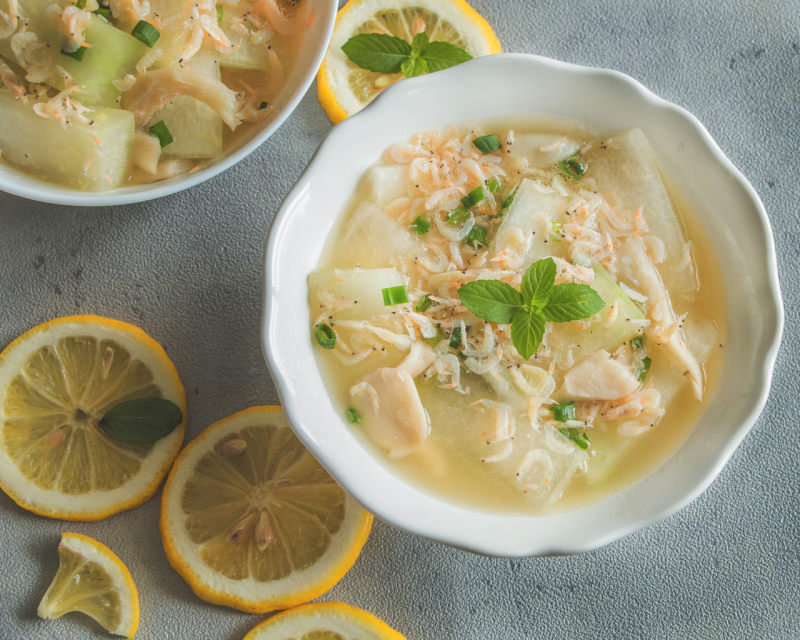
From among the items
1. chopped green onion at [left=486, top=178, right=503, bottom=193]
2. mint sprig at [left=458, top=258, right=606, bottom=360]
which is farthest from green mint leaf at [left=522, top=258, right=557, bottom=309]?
chopped green onion at [left=486, top=178, right=503, bottom=193]

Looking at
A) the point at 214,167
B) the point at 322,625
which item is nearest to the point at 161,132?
the point at 214,167

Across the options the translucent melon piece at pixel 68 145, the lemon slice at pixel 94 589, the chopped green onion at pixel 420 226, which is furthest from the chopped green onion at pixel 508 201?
the lemon slice at pixel 94 589

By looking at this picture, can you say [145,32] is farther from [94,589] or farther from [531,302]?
[94,589]

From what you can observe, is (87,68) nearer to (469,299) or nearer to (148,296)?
(148,296)

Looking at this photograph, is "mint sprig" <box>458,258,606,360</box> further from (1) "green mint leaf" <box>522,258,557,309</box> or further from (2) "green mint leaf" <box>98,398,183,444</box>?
(2) "green mint leaf" <box>98,398,183,444</box>

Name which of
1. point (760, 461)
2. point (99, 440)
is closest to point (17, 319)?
point (99, 440)

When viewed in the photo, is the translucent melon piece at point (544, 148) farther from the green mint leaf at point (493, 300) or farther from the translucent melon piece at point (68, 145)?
the translucent melon piece at point (68, 145)
